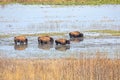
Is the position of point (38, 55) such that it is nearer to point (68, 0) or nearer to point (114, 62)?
point (114, 62)

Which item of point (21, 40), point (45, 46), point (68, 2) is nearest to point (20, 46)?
point (21, 40)

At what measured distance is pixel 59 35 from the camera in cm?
2845

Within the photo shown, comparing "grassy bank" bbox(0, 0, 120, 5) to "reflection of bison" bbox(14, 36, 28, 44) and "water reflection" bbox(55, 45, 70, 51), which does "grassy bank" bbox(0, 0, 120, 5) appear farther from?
"water reflection" bbox(55, 45, 70, 51)

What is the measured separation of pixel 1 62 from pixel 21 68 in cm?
96

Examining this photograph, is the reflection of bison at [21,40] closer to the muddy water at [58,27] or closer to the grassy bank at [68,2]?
the muddy water at [58,27]

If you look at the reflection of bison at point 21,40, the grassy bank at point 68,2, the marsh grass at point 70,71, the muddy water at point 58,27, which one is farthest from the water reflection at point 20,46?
the grassy bank at point 68,2

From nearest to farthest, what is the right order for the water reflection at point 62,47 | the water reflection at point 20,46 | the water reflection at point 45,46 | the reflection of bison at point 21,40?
1. the water reflection at point 62,47
2. the water reflection at point 45,46
3. the water reflection at point 20,46
4. the reflection of bison at point 21,40

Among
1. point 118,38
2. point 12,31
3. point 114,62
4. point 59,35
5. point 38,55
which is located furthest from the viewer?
point 12,31

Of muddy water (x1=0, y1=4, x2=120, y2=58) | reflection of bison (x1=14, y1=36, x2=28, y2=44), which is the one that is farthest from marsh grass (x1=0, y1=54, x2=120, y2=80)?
reflection of bison (x1=14, y1=36, x2=28, y2=44)

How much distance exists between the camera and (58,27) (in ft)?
107

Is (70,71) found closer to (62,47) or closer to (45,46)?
(62,47)

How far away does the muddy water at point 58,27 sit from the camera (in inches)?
841

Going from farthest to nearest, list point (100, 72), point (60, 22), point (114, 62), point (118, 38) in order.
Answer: point (60, 22) < point (118, 38) < point (114, 62) < point (100, 72)

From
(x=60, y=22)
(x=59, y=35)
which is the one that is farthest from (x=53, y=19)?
(x=59, y=35)
